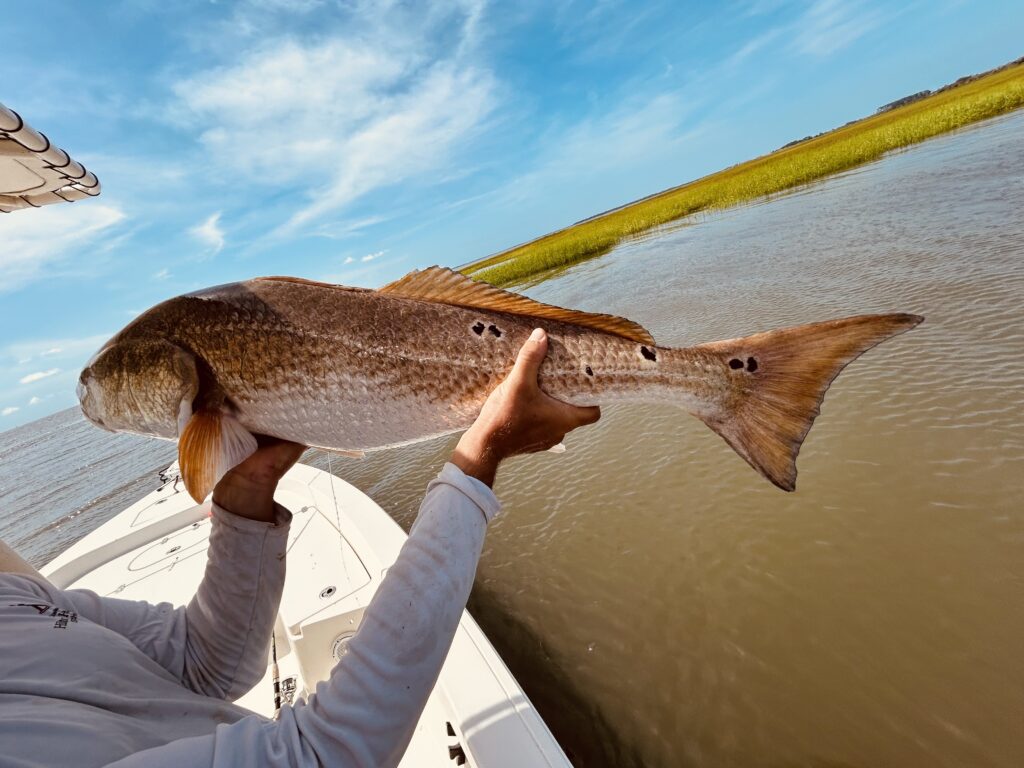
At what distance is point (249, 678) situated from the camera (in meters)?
2.18

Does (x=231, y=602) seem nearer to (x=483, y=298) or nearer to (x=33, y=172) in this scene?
(x=483, y=298)

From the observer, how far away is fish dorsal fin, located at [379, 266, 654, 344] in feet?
7.75

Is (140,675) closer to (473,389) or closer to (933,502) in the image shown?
(473,389)

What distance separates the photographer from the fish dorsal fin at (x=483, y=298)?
2.36m

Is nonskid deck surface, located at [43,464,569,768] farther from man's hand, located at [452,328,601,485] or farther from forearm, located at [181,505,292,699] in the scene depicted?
man's hand, located at [452,328,601,485]

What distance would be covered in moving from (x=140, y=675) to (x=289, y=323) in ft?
4.64

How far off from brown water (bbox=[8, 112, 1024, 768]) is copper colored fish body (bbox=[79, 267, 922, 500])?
2809 millimetres

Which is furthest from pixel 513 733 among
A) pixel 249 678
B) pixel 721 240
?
pixel 721 240

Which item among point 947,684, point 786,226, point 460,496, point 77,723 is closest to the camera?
point 77,723

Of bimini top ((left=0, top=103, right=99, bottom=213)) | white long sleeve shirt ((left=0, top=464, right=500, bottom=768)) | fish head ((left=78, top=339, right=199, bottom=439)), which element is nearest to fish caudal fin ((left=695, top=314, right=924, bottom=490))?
white long sleeve shirt ((left=0, top=464, right=500, bottom=768))

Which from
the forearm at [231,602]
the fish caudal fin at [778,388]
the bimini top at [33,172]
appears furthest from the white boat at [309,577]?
the fish caudal fin at [778,388]

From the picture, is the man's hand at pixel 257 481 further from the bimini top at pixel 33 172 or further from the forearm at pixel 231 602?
the bimini top at pixel 33 172

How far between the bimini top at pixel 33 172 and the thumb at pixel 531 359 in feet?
8.40

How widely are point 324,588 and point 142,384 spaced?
2.91m
